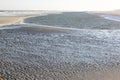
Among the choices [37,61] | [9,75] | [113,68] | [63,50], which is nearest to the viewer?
[9,75]

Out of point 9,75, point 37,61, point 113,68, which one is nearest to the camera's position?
point 9,75

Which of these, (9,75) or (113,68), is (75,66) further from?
(9,75)

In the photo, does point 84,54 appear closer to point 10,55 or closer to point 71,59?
point 71,59

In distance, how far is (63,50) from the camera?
19.3m

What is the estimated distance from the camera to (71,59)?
16.5 metres

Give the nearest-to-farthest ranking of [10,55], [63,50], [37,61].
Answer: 1. [37,61]
2. [10,55]
3. [63,50]

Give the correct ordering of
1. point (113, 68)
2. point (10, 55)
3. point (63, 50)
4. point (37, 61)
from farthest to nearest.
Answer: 1. point (63, 50)
2. point (10, 55)
3. point (37, 61)
4. point (113, 68)

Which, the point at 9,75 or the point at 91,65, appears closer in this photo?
the point at 9,75

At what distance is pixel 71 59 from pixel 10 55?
14.7 ft

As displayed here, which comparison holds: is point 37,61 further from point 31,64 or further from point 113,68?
point 113,68

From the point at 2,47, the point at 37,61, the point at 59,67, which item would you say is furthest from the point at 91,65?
the point at 2,47

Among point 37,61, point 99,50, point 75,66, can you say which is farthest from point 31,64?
point 99,50

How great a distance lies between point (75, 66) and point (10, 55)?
5208 millimetres

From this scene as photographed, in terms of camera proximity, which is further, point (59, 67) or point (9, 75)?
point (59, 67)
